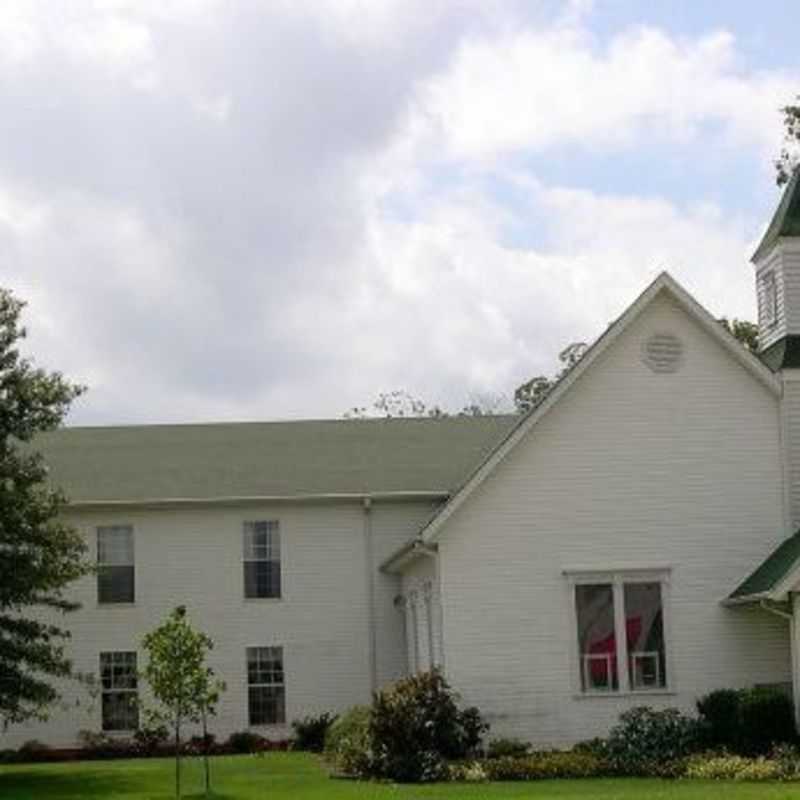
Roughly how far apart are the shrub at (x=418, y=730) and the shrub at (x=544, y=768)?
94cm

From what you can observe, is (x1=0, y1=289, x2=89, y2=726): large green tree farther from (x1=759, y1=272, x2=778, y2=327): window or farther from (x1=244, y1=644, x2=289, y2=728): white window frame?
(x1=759, y1=272, x2=778, y2=327): window

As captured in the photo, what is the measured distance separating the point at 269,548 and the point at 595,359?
12.2m

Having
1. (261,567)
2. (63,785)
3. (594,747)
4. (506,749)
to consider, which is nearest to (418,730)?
(506,749)

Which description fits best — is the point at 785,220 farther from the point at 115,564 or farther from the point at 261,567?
the point at 115,564

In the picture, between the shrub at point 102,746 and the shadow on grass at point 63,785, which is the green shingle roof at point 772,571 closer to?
the shadow on grass at point 63,785

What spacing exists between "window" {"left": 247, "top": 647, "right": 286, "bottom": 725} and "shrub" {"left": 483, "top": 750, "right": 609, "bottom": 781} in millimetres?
12987

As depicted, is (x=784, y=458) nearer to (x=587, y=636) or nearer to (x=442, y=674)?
(x=587, y=636)

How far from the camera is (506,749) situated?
32781 millimetres

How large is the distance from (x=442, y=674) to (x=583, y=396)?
5995 millimetres

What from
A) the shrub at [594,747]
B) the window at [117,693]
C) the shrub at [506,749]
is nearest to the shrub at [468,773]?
the shrub at [506,749]

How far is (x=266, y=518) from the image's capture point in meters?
43.6

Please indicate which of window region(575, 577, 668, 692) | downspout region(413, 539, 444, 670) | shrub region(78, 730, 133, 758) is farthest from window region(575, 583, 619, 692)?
shrub region(78, 730, 133, 758)

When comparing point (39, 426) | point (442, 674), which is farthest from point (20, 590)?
point (442, 674)

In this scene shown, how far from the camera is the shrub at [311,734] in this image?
1604 inches
